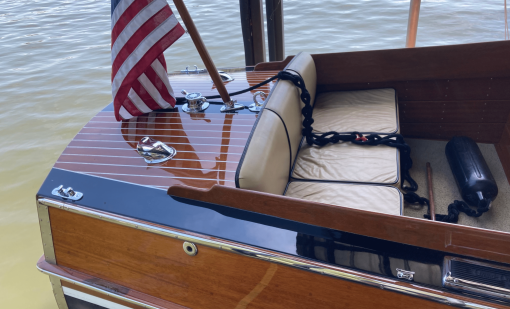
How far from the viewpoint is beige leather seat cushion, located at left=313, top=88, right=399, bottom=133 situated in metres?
1.98

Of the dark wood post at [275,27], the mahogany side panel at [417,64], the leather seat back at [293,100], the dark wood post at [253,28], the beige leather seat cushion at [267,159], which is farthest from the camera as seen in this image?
the dark wood post at [275,27]

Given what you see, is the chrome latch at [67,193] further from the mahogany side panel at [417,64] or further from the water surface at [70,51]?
the mahogany side panel at [417,64]

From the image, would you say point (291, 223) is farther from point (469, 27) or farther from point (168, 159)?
point (469, 27)

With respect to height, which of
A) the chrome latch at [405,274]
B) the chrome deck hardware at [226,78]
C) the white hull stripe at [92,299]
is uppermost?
the chrome deck hardware at [226,78]

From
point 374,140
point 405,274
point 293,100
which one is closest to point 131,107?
point 293,100

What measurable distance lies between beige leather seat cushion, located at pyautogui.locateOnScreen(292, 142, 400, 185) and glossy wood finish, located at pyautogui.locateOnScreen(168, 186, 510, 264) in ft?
1.72

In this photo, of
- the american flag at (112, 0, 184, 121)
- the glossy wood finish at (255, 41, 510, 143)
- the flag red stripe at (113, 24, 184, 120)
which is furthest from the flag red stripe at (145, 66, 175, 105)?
the glossy wood finish at (255, 41, 510, 143)

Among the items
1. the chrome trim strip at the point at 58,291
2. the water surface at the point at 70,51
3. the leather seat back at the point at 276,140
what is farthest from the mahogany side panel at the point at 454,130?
the water surface at the point at 70,51

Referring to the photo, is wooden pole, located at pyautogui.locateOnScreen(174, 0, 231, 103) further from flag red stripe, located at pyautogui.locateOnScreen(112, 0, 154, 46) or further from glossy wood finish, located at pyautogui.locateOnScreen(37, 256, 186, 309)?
glossy wood finish, located at pyautogui.locateOnScreen(37, 256, 186, 309)

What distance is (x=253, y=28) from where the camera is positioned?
3.04m

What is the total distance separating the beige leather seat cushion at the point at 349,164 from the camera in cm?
160

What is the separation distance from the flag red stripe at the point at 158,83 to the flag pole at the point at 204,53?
0.27 m

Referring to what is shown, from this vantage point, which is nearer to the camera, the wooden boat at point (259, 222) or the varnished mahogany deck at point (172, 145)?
the wooden boat at point (259, 222)

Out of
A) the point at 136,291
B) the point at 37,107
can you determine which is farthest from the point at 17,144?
the point at 136,291
